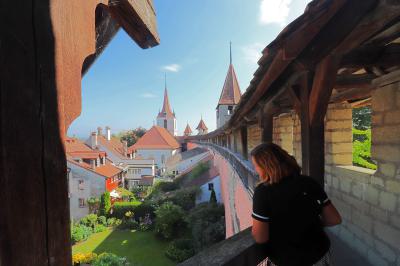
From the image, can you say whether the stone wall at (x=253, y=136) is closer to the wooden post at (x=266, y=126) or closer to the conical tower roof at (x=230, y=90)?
the wooden post at (x=266, y=126)

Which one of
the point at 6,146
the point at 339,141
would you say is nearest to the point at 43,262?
the point at 6,146

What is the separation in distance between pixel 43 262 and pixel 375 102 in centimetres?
357

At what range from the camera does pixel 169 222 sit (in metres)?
18.5

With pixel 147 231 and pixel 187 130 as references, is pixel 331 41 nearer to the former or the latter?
pixel 147 231

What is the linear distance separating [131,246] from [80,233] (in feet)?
13.6

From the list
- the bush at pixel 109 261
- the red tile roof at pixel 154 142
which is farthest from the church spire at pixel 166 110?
the bush at pixel 109 261

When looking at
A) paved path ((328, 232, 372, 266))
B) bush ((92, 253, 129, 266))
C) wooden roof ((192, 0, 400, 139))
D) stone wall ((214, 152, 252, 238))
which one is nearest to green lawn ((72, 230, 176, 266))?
bush ((92, 253, 129, 266))

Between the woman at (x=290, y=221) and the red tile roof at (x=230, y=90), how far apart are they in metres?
32.5

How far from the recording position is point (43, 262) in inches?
26.9

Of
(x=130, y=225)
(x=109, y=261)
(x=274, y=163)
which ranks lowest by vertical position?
(x=130, y=225)

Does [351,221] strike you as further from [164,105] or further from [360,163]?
[164,105]

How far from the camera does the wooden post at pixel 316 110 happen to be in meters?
1.96

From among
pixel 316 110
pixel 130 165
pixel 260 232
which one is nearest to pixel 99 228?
pixel 130 165

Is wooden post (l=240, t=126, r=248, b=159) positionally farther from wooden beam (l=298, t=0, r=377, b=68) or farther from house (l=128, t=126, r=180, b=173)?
house (l=128, t=126, r=180, b=173)
